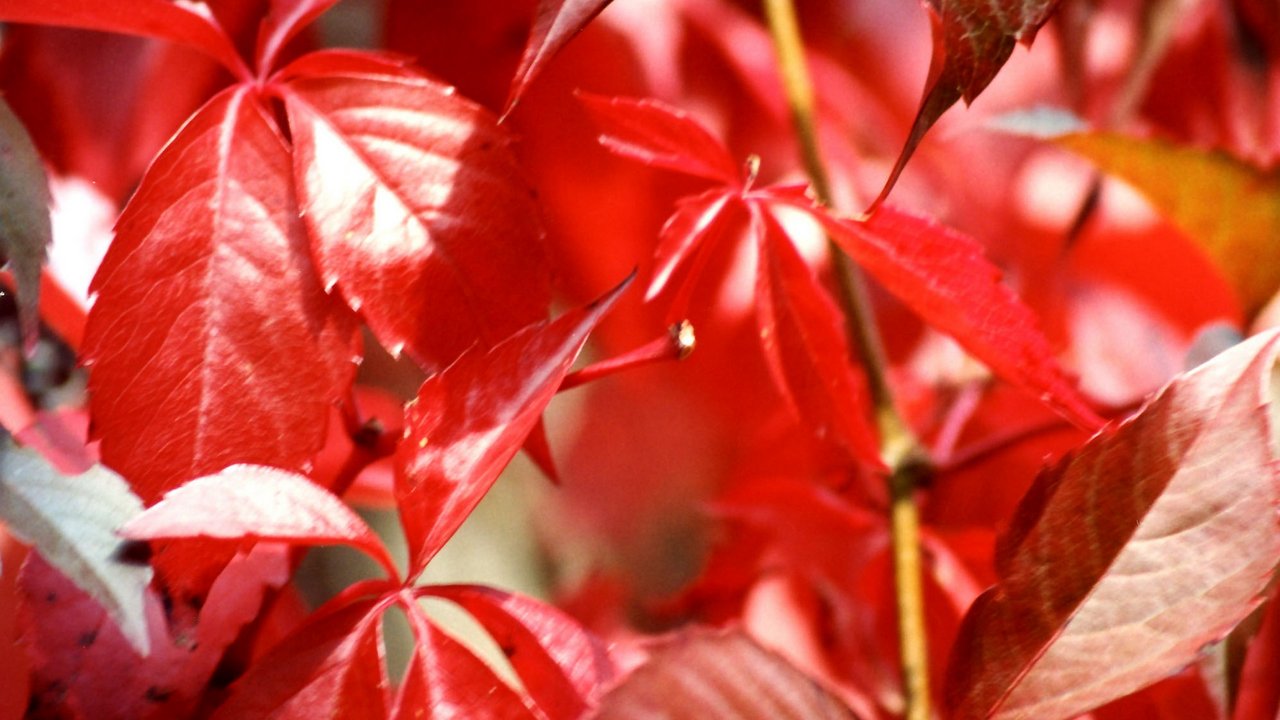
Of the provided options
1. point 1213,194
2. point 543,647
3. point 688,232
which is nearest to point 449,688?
point 543,647

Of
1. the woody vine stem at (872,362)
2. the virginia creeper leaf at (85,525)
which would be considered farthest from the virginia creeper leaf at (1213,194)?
the virginia creeper leaf at (85,525)

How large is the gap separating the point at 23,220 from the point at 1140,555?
0.26m

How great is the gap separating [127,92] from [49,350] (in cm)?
15

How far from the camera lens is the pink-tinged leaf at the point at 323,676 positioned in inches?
8.6

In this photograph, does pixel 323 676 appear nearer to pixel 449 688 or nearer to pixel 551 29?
pixel 449 688

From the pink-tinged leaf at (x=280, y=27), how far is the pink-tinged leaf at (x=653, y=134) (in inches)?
3.1

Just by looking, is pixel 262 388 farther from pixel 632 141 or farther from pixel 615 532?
pixel 615 532

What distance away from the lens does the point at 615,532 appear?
59cm

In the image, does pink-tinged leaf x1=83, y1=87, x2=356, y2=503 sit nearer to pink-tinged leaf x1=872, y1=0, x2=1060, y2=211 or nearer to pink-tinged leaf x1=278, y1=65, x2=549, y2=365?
pink-tinged leaf x1=278, y1=65, x2=549, y2=365

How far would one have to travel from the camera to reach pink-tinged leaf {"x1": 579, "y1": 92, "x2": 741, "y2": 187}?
0.85 feet

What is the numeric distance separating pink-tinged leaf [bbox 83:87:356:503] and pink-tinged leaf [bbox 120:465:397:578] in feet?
0.08

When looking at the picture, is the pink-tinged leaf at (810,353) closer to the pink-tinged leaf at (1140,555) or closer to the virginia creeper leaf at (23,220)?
the pink-tinged leaf at (1140,555)

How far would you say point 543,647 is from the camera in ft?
0.78

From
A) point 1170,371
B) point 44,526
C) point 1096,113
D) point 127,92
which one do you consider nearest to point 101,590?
point 44,526
